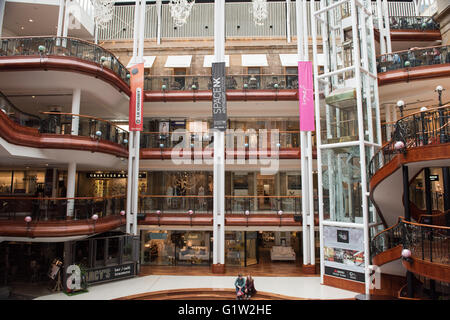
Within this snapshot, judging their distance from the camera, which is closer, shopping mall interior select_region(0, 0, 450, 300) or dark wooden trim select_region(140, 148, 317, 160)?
shopping mall interior select_region(0, 0, 450, 300)

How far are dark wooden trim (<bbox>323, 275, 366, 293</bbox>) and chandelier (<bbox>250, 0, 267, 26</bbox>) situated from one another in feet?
50.8

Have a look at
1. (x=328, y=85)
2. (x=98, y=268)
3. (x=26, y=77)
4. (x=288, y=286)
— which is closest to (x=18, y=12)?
(x=26, y=77)

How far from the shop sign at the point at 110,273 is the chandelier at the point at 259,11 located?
16461 millimetres

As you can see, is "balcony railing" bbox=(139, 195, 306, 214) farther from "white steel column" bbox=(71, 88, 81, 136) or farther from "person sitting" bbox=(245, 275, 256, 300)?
"white steel column" bbox=(71, 88, 81, 136)

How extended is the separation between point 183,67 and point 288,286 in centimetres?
1509

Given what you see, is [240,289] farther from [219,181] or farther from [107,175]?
[107,175]

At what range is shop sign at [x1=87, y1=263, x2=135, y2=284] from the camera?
12.6m

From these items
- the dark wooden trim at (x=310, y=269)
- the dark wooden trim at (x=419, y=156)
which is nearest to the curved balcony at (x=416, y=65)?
the dark wooden trim at (x=419, y=156)

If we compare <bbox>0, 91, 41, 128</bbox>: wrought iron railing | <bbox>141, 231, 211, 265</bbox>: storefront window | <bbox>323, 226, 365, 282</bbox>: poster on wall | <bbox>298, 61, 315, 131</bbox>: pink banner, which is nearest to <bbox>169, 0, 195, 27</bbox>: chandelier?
<bbox>298, 61, 315, 131</bbox>: pink banner

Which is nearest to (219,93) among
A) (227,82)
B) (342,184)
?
(227,82)

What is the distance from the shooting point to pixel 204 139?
1551cm

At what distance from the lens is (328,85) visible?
13.6 m

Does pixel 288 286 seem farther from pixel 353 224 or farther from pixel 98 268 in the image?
pixel 98 268
